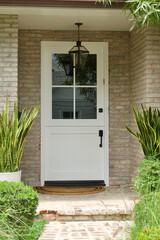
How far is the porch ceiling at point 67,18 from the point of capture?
5289 millimetres

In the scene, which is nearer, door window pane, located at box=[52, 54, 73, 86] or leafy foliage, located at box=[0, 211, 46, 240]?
leafy foliage, located at box=[0, 211, 46, 240]

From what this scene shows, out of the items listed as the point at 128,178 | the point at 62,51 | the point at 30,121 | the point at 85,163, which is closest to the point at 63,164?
the point at 85,163

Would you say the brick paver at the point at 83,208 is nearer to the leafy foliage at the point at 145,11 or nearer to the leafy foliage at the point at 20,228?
the leafy foliage at the point at 20,228

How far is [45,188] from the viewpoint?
6121mm

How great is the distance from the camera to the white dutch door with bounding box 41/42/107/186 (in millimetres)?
6418

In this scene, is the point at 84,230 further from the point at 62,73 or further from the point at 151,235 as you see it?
the point at 62,73

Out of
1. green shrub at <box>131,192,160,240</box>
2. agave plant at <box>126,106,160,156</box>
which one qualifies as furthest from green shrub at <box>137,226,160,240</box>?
agave plant at <box>126,106,160,156</box>

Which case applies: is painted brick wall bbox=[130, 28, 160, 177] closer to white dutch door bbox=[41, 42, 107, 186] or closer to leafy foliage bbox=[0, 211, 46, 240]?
white dutch door bbox=[41, 42, 107, 186]

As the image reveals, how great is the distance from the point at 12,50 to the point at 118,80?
2.00m

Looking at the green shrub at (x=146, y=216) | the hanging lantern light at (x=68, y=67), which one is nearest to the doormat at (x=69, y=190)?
the hanging lantern light at (x=68, y=67)

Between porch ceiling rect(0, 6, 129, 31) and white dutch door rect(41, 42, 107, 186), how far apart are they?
14.2 inches

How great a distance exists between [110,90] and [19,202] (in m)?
3.28

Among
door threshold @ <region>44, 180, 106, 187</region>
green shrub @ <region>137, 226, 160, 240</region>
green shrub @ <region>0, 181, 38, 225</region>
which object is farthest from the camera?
door threshold @ <region>44, 180, 106, 187</region>

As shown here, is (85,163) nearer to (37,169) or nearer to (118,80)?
(37,169)
